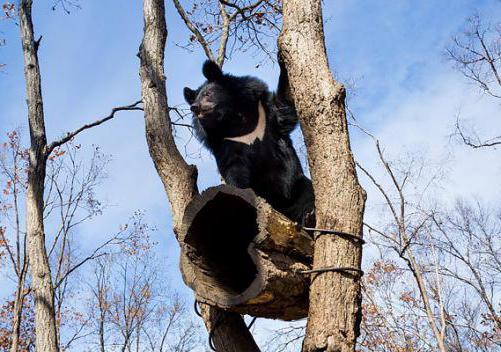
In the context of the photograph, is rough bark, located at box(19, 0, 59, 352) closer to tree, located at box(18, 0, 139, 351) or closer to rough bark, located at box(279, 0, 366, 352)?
tree, located at box(18, 0, 139, 351)

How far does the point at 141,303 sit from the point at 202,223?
63.4 ft

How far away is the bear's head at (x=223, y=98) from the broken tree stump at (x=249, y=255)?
5.36 ft

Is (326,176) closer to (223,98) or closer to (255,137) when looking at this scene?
(255,137)

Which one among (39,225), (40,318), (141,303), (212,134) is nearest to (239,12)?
(212,134)

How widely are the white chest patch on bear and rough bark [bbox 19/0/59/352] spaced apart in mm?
3676

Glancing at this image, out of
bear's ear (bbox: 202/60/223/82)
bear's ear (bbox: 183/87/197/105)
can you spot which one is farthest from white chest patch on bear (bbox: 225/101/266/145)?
bear's ear (bbox: 183/87/197/105)

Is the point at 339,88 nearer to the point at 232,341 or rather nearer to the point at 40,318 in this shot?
the point at 232,341

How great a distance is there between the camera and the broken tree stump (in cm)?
265

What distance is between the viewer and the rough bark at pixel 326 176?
7.59 ft

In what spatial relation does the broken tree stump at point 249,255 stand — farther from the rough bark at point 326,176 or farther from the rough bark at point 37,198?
the rough bark at point 37,198

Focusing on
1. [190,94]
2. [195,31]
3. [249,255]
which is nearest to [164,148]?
[249,255]

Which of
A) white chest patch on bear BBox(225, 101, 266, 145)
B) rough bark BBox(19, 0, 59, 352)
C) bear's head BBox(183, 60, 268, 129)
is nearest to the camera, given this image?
white chest patch on bear BBox(225, 101, 266, 145)

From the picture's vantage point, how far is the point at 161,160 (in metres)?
3.68

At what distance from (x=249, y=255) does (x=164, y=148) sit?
4.02ft
